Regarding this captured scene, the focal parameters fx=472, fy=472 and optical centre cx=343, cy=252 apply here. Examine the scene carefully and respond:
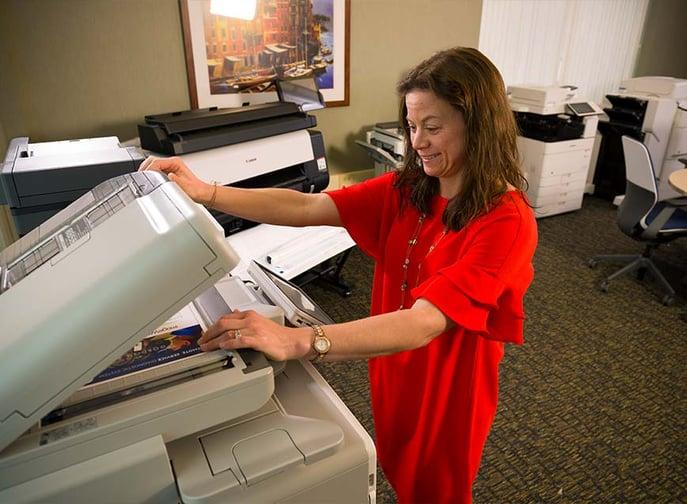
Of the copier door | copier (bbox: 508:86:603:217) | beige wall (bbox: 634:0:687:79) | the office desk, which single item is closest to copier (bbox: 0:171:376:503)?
the copier door

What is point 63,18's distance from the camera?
6.81 feet

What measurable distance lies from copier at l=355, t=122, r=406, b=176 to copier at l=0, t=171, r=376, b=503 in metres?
2.31

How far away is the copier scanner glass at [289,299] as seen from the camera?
0.84 m

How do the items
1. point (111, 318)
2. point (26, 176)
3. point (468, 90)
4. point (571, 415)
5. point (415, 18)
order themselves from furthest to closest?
1. point (415, 18)
2. point (571, 415)
3. point (26, 176)
4. point (468, 90)
5. point (111, 318)

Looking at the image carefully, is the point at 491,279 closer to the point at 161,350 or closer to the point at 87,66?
the point at 161,350

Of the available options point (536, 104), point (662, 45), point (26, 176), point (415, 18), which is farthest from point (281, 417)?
point (662, 45)

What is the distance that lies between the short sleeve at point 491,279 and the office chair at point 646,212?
2400mm

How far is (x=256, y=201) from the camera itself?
1108 millimetres

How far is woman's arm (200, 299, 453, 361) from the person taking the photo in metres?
0.69

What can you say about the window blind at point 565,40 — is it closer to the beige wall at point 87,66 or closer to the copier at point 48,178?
the beige wall at point 87,66

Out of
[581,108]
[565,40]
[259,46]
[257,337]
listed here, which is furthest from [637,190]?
[257,337]

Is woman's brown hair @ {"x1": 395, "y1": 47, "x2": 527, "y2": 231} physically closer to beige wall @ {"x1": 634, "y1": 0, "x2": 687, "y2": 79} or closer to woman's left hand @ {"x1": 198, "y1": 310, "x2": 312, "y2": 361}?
woman's left hand @ {"x1": 198, "y1": 310, "x2": 312, "y2": 361}

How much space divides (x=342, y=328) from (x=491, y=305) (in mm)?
271

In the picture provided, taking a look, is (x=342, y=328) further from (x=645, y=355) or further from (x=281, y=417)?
(x=645, y=355)
